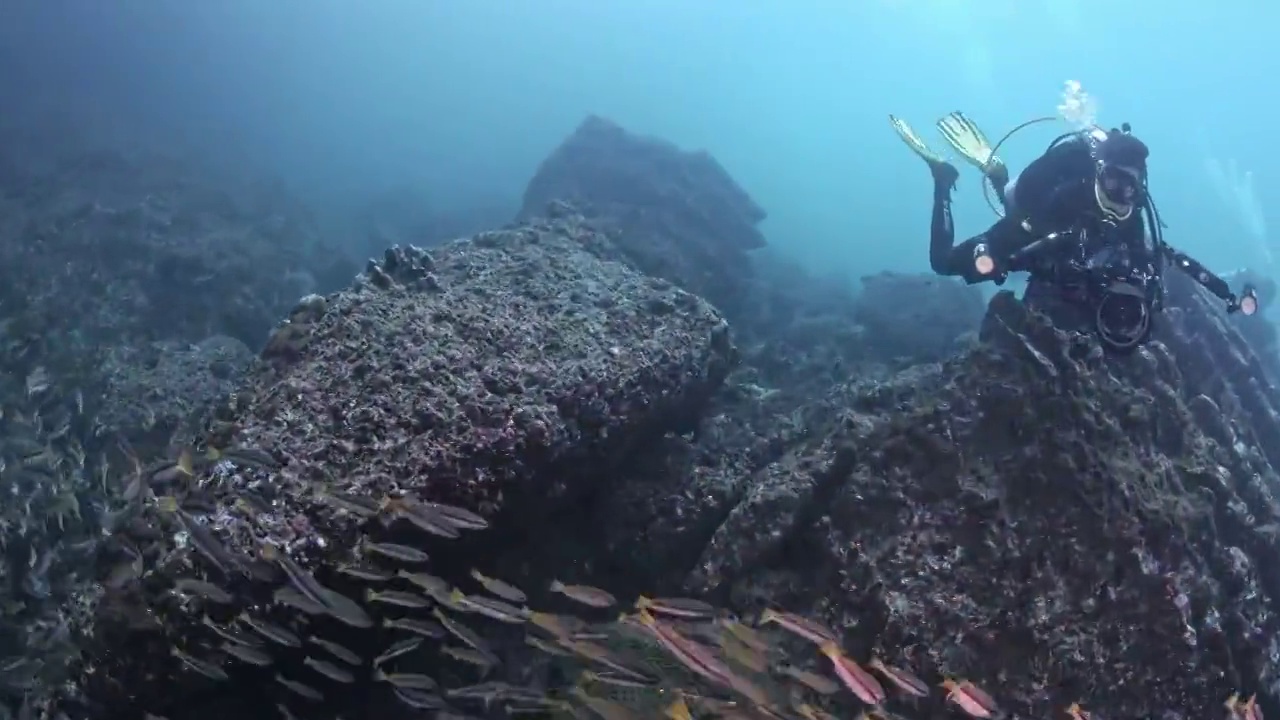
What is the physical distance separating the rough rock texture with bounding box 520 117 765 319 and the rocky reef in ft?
27.8

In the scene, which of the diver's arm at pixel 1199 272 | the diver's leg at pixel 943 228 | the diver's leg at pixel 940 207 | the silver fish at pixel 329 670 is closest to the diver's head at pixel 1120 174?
the diver's arm at pixel 1199 272

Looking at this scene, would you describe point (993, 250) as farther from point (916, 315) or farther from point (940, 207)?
point (916, 315)

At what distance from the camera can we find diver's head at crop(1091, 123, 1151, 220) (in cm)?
666

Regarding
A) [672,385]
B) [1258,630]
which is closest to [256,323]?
[672,385]

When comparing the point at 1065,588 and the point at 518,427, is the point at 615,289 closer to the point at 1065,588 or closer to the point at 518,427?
the point at 518,427

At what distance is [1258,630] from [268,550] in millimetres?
6732

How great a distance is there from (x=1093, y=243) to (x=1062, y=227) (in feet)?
2.87

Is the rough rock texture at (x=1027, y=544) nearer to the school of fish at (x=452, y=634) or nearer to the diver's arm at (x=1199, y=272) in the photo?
the school of fish at (x=452, y=634)

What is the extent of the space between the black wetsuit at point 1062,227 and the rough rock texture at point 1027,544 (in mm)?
869

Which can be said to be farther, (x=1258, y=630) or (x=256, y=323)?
(x=256, y=323)

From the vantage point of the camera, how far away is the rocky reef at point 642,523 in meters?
4.59

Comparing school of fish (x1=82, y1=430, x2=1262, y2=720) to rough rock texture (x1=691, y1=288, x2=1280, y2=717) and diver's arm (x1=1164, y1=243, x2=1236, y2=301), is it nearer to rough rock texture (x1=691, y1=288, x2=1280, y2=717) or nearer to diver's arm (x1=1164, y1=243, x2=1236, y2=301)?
rough rock texture (x1=691, y1=288, x2=1280, y2=717)

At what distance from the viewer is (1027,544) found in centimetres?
535

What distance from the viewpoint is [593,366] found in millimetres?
6512
